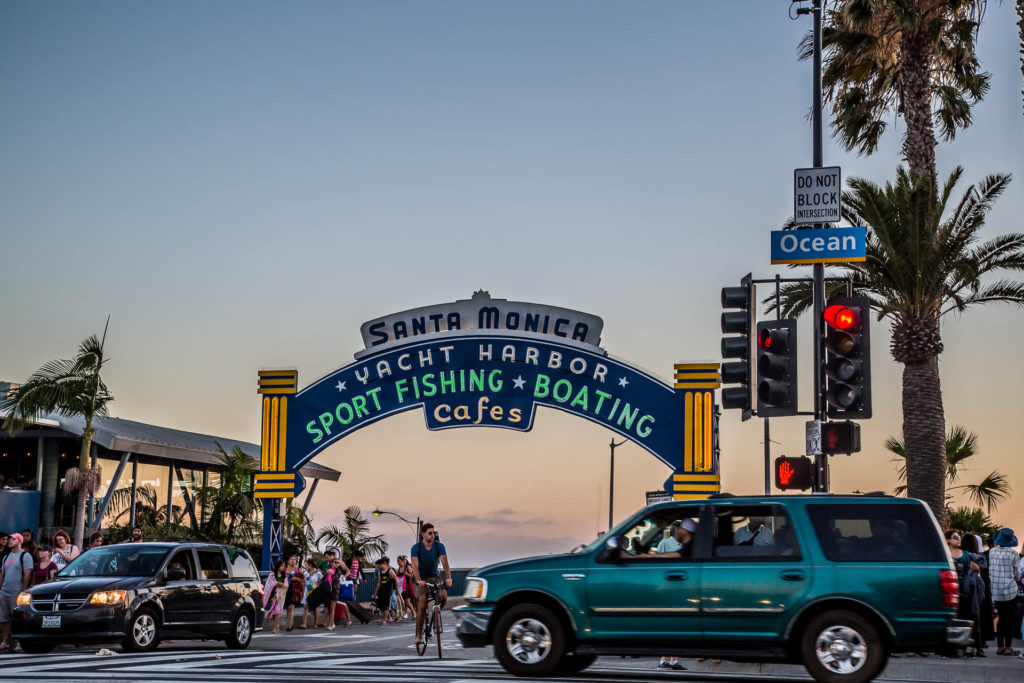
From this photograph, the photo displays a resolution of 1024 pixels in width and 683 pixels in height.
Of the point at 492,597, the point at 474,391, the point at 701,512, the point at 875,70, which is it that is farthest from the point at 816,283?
the point at 875,70

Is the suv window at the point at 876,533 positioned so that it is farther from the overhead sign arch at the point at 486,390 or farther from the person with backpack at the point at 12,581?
the overhead sign arch at the point at 486,390

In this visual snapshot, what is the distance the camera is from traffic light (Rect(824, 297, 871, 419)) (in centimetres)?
1603

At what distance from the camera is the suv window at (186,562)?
61.3ft

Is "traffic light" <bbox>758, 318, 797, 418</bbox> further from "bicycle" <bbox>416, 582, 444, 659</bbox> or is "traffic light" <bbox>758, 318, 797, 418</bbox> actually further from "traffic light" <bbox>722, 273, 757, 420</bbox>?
"bicycle" <bbox>416, 582, 444, 659</bbox>

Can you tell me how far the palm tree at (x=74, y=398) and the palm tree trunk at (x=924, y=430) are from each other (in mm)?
19772

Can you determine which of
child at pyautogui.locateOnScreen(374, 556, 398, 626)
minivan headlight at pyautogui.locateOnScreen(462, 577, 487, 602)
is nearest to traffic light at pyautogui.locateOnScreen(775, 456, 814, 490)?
minivan headlight at pyautogui.locateOnScreen(462, 577, 487, 602)

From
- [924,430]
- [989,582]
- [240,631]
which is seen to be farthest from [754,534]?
[924,430]

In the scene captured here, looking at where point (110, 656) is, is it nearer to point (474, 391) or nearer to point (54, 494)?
point (474, 391)

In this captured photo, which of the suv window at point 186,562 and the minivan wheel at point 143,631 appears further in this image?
the suv window at point 186,562

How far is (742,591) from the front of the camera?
12.4 metres

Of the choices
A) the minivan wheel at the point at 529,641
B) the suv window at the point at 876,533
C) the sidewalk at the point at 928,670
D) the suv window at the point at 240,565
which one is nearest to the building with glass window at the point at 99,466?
the suv window at the point at 240,565

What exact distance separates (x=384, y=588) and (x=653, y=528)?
17.6 meters

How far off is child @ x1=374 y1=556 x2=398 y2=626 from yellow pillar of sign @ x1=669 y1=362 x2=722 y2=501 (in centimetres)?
694

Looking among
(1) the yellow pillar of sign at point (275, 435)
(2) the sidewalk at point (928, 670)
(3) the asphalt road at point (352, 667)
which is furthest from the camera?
(1) the yellow pillar of sign at point (275, 435)
